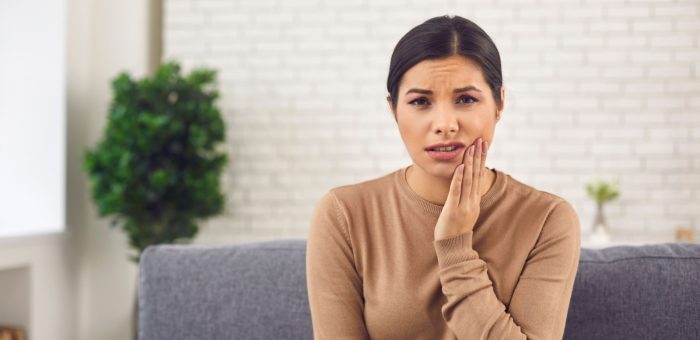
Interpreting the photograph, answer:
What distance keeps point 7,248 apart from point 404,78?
2736 mm

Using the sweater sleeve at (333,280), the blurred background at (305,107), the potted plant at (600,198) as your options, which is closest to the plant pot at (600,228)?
the potted plant at (600,198)

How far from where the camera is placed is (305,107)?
439 centimetres

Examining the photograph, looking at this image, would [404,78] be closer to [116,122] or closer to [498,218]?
[498,218]

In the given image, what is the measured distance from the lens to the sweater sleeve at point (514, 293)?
1347 mm

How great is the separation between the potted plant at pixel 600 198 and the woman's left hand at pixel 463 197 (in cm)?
283

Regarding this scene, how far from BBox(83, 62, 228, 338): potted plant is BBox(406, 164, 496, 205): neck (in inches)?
95.0

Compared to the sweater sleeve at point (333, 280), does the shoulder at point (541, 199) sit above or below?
above

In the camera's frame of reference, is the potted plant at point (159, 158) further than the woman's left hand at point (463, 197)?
Yes

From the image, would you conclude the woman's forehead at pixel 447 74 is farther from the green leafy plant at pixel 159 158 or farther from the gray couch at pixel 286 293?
the green leafy plant at pixel 159 158

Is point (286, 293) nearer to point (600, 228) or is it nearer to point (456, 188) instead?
point (456, 188)

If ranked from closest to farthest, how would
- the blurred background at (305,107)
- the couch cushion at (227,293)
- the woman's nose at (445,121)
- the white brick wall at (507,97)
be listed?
the woman's nose at (445,121) → the couch cushion at (227,293) → the blurred background at (305,107) → the white brick wall at (507,97)

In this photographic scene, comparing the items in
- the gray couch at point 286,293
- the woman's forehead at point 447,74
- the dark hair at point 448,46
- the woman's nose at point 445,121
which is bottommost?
the gray couch at point 286,293

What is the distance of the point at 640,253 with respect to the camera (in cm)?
165

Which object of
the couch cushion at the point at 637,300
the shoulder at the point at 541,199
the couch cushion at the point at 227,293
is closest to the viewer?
the shoulder at the point at 541,199
